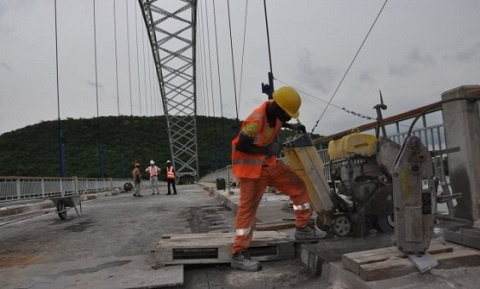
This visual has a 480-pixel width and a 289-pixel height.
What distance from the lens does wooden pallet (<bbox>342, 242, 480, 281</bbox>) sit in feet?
9.82

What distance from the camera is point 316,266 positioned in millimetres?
3963

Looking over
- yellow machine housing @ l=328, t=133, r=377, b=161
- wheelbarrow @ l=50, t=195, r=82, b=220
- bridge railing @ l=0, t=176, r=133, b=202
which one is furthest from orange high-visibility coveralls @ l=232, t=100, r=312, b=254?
bridge railing @ l=0, t=176, r=133, b=202

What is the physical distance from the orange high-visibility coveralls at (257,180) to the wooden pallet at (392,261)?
116 centimetres

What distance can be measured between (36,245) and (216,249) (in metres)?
3.56

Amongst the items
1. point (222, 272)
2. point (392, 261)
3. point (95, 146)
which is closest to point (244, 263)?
point (222, 272)

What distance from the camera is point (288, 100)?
428 centimetres

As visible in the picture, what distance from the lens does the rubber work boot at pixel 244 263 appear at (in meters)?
4.21

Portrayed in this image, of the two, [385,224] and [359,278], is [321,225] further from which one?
[359,278]

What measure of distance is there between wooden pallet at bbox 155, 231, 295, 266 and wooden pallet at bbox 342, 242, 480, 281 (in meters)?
1.25

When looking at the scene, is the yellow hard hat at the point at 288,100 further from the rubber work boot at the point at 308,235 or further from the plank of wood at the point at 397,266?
the plank of wood at the point at 397,266

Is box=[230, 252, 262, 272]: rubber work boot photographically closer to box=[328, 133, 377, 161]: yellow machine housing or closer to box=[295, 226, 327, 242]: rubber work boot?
box=[295, 226, 327, 242]: rubber work boot

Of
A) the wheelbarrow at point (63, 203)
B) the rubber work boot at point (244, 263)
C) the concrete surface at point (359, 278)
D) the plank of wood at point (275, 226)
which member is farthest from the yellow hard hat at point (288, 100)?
the wheelbarrow at point (63, 203)

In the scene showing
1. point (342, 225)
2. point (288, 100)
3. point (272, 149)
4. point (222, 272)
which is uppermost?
point (288, 100)

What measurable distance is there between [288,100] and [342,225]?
1.35m
